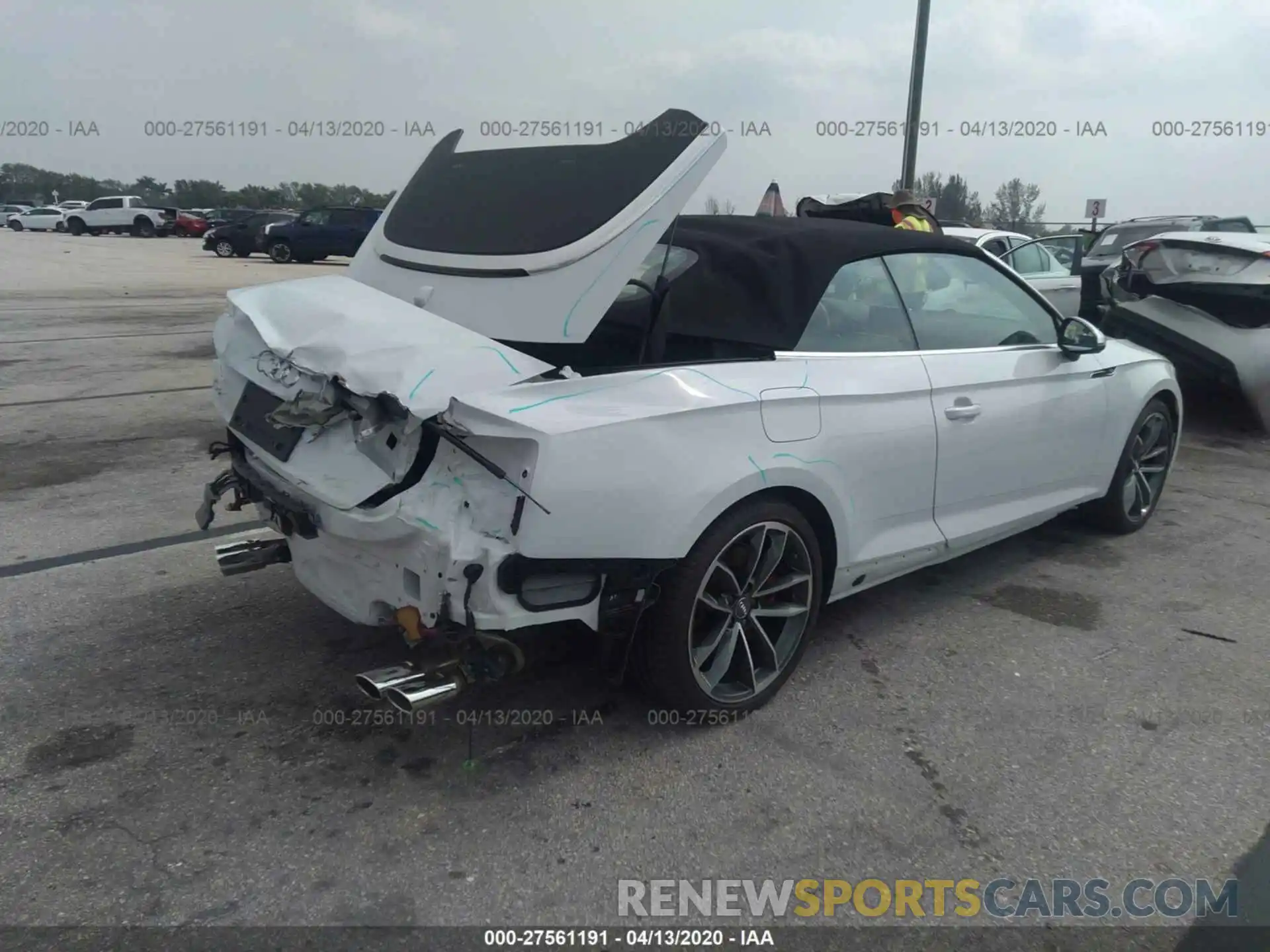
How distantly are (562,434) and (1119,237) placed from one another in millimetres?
13578

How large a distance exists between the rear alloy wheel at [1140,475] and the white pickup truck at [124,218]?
46.1 m

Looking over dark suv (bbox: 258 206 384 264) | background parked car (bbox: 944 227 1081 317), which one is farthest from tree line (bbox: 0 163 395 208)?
background parked car (bbox: 944 227 1081 317)

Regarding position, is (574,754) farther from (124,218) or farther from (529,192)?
(124,218)

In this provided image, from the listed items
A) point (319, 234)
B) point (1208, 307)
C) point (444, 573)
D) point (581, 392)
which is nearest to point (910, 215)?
point (1208, 307)

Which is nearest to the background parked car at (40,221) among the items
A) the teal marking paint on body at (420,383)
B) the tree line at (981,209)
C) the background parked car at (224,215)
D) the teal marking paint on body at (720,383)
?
the background parked car at (224,215)

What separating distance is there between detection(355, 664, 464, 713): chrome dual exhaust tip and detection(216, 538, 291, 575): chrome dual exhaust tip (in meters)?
0.86

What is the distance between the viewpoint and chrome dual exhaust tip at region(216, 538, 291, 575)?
11.0 ft

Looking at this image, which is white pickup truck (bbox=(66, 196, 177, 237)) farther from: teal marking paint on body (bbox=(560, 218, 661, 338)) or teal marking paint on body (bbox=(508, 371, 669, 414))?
teal marking paint on body (bbox=(508, 371, 669, 414))

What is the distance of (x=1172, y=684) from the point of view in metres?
3.59

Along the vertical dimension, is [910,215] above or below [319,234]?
below

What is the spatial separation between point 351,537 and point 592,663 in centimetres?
116

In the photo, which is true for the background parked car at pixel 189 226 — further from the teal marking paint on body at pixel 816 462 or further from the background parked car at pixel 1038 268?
the teal marking paint on body at pixel 816 462

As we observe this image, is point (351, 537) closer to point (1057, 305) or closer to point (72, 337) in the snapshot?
point (1057, 305)

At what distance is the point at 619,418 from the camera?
105 inches
